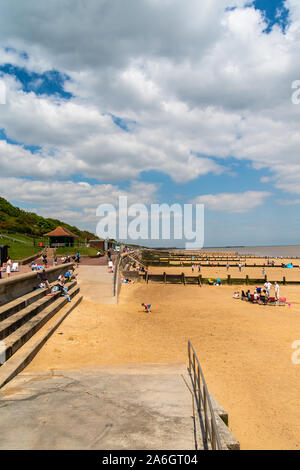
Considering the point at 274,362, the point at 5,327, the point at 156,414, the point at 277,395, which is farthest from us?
the point at 274,362

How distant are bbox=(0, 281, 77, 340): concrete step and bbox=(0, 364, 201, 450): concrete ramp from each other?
199cm

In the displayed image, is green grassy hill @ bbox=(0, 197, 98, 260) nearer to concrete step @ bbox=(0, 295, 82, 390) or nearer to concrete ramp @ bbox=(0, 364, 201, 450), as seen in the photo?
concrete step @ bbox=(0, 295, 82, 390)

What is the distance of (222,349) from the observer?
1020 cm

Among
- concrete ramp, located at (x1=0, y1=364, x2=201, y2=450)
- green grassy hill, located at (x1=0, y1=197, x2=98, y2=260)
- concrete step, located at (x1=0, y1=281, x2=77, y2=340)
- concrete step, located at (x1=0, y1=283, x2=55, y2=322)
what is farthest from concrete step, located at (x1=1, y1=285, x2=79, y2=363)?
green grassy hill, located at (x1=0, y1=197, x2=98, y2=260)

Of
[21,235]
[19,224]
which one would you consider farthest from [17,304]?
[19,224]

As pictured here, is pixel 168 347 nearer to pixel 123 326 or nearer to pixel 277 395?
pixel 123 326

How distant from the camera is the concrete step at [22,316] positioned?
791 centimetres

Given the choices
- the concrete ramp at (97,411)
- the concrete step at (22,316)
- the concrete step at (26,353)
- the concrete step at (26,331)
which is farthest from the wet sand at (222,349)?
the concrete ramp at (97,411)

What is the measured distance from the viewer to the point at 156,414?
455 cm

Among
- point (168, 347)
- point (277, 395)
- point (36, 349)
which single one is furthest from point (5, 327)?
→ point (277, 395)

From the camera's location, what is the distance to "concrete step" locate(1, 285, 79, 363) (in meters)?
7.07

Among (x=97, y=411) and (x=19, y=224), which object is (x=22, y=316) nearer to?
(x=97, y=411)

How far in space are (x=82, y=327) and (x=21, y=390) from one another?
246 inches

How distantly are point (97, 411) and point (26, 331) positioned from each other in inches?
192
